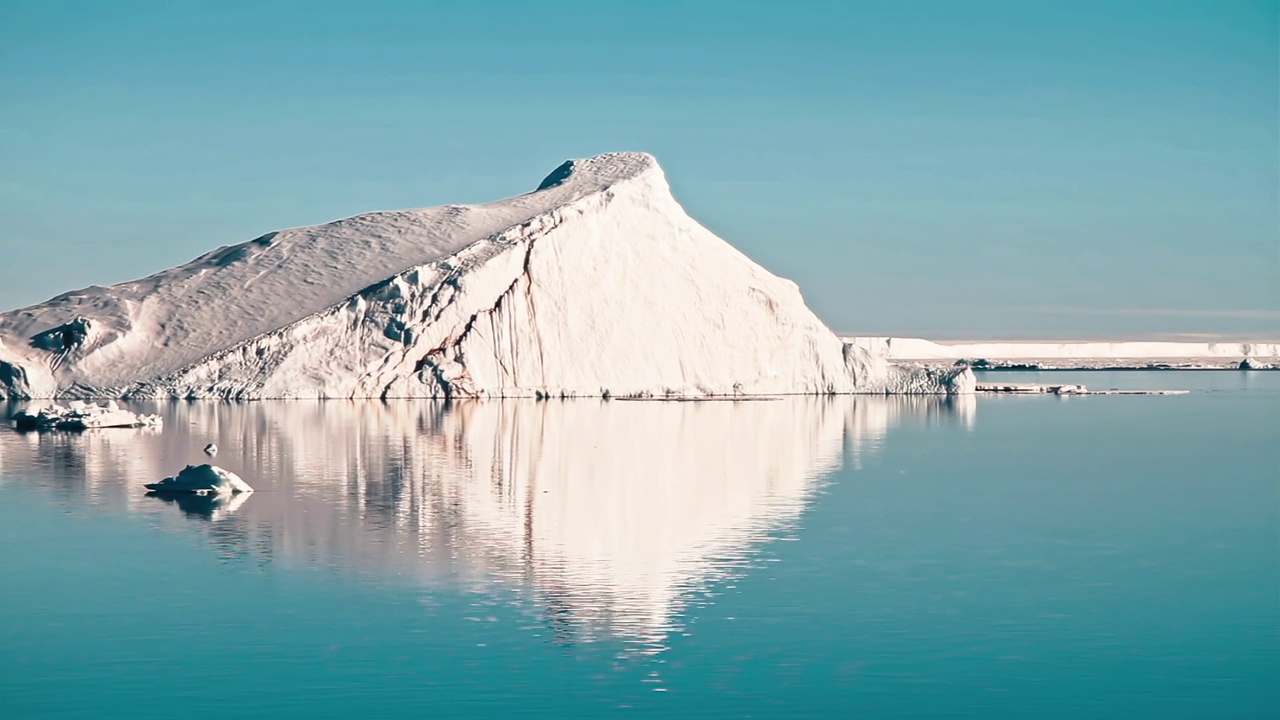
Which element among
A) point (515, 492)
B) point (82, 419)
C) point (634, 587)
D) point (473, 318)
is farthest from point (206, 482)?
point (473, 318)

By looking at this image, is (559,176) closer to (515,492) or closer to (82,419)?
(82,419)

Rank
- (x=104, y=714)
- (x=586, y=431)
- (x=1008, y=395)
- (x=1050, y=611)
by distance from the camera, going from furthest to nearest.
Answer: (x=1008, y=395) → (x=586, y=431) → (x=1050, y=611) → (x=104, y=714)

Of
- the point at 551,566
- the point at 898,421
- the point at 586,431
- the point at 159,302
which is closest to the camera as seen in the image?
the point at 551,566

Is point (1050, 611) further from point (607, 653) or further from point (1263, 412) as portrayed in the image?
point (1263, 412)

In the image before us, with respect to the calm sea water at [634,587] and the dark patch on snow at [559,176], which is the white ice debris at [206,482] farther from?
the dark patch on snow at [559,176]

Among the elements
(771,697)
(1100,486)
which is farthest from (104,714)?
(1100,486)

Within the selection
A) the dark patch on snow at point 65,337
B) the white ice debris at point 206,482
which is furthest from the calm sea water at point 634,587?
the dark patch on snow at point 65,337

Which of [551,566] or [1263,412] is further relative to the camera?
[1263,412]
